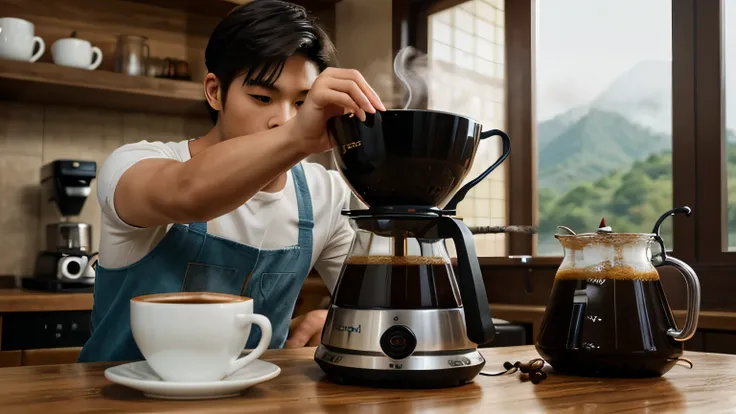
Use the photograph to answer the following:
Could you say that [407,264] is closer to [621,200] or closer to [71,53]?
[621,200]

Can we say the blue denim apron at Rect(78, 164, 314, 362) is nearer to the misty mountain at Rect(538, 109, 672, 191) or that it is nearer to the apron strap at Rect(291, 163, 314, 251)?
the apron strap at Rect(291, 163, 314, 251)

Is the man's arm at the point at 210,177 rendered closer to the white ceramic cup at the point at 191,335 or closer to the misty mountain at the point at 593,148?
the white ceramic cup at the point at 191,335

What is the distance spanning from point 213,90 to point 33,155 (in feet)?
6.06

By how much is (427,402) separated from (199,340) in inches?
8.8

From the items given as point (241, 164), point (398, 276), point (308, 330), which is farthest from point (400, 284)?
point (308, 330)

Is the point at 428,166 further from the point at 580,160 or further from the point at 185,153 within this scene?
the point at 580,160

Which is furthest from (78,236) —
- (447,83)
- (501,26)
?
(501,26)

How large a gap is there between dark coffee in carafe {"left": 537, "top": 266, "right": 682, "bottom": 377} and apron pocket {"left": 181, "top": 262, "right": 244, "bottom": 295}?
0.67 m

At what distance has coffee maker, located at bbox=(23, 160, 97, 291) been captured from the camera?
8.74 ft

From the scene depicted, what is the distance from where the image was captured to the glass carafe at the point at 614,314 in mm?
812

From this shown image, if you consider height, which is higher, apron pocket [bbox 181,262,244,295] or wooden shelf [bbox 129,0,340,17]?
wooden shelf [bbox 129,0,340,17]

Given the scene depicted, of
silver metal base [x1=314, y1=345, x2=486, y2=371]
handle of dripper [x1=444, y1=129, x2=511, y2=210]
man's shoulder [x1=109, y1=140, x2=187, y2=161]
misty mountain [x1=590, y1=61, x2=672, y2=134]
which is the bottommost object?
silver metal base [x1=314, y1=345, x2=486, y2=371]

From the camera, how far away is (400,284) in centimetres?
77

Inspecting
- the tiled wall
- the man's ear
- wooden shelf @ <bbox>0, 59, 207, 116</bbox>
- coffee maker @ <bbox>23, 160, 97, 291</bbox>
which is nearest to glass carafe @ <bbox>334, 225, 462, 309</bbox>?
the man's ear
